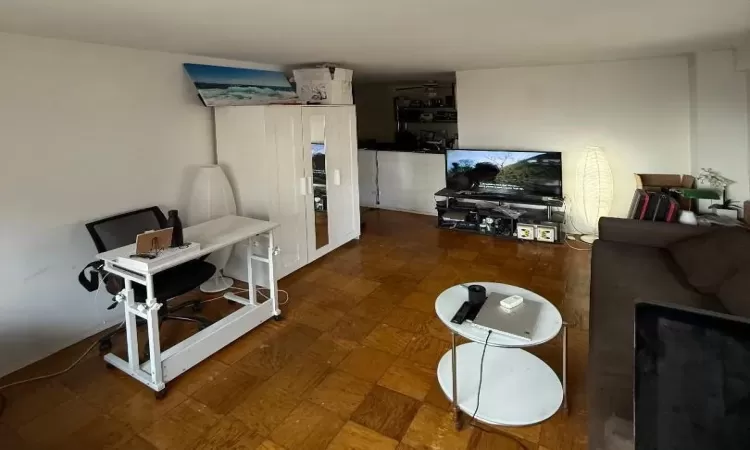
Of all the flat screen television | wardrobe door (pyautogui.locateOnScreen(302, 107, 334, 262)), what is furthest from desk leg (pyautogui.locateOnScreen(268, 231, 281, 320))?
the flat screen television

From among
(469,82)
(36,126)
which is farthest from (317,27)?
(469,82)

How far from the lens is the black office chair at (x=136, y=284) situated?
8.39 ft

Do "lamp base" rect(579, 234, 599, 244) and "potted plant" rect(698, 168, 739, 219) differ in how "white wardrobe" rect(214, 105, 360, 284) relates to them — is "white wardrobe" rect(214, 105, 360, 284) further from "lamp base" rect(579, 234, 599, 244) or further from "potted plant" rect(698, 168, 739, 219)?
"potted plant" rect(698, 168, 739, 219)

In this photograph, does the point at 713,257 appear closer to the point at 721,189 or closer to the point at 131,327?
the point at 721,189

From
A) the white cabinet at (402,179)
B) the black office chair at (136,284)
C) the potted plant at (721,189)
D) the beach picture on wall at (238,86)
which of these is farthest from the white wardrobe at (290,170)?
the potted plant at (721,189)

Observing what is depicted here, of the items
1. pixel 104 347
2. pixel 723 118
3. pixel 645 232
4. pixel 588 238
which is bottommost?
pixel 104 347

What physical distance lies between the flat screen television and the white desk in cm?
277

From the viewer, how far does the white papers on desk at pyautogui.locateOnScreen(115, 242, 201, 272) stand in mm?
2242

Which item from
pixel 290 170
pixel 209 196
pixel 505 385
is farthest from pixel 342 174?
pixel 505 385

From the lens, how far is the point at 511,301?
7.12ft

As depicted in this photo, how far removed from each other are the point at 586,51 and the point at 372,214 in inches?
130

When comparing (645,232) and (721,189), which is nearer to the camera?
(645,232)

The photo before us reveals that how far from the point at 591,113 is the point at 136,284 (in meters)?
4.44

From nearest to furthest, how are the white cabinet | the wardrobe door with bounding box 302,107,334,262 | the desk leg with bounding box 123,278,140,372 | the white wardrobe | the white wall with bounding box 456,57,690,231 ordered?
1. the desk leg with bounding box 123,278,140,372
2. the white wardrobe
3. the wardrobe door with bounding box 302,107,334,262
4. the white wall with bounding box 456,57,690,231
5. the white cabinet
